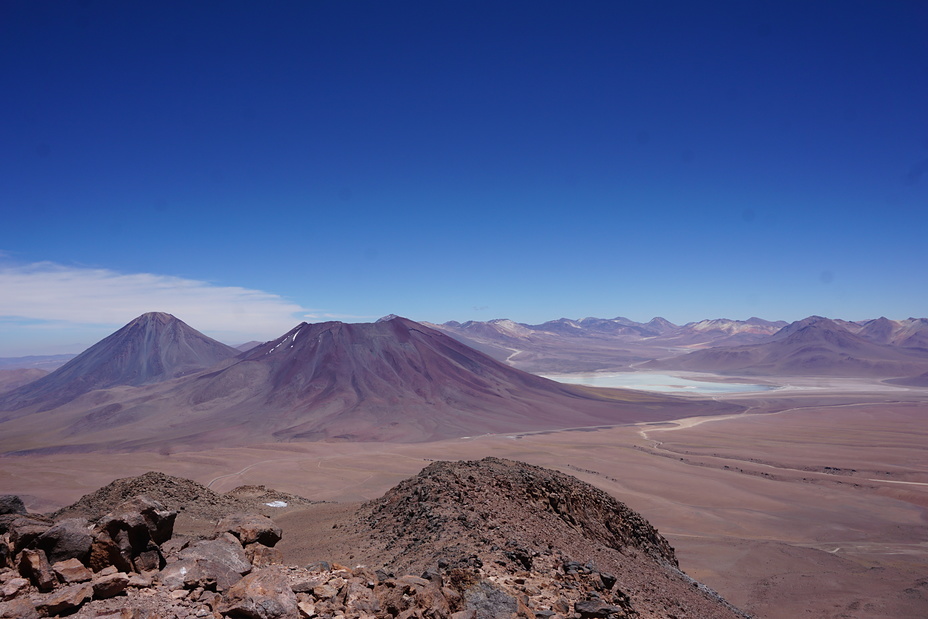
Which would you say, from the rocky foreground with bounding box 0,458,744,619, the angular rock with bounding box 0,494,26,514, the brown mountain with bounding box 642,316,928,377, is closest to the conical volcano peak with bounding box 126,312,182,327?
the rocky foreground with bounding box 0,458,744,619

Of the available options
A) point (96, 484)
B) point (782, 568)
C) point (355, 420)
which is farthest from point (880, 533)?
point (355, 420)

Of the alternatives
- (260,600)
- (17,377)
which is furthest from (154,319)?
(260,600)

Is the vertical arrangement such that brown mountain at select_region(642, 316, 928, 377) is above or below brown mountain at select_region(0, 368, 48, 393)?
above

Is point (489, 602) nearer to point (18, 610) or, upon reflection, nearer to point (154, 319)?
point (18, 610)

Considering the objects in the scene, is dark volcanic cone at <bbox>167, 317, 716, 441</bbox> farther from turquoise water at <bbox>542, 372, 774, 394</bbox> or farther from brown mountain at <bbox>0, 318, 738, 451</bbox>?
turquoise water at <bbox>542, 372, 774, 394</bbox>

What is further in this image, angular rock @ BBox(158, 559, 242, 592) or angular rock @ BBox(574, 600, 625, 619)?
angular rock @ BBox(574, 600, 625, 619)

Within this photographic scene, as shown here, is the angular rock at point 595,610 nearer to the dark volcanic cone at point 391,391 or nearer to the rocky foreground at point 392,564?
the rocky foreground at point 392,564
